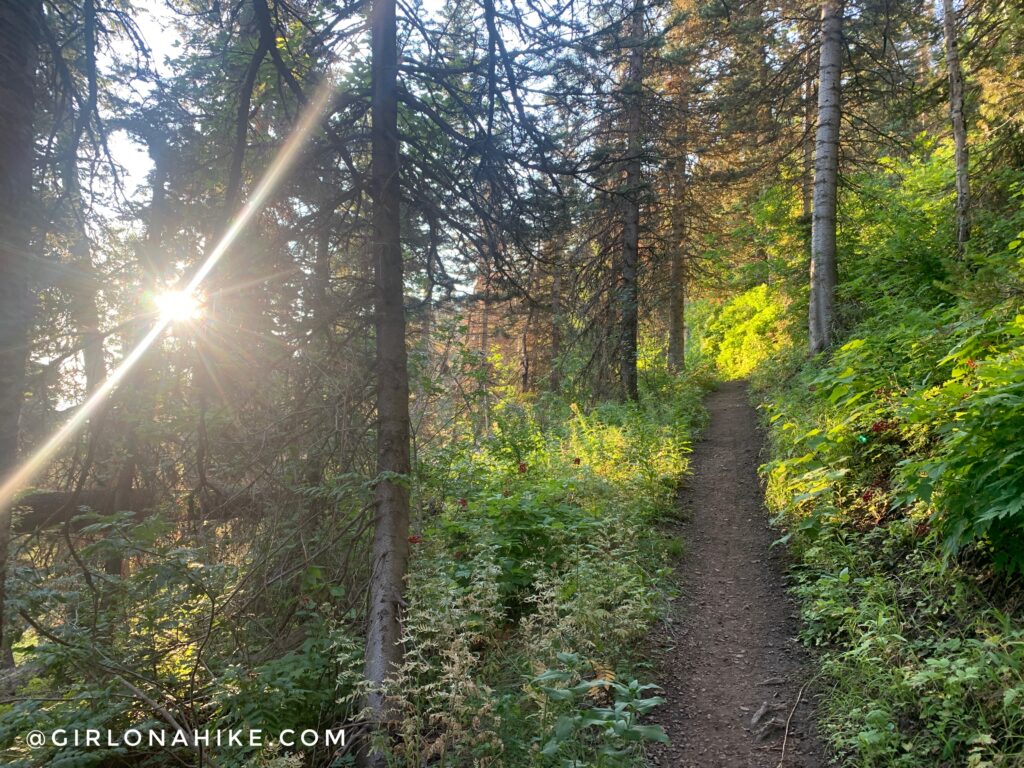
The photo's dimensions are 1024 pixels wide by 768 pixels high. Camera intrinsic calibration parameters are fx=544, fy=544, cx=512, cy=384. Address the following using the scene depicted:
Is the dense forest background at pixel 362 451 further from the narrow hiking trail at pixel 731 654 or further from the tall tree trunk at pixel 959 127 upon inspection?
the tall tree trunk at pixel 959 127

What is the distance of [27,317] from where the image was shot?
101 inches

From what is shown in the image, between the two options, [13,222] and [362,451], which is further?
[362,451]

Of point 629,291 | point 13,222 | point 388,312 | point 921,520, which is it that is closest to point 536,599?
point 388,312

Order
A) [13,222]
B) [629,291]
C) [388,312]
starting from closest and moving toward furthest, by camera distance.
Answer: [13,222], [388,312], [629,291]

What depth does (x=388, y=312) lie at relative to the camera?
17.2ft

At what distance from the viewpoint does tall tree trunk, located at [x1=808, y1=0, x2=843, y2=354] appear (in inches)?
432

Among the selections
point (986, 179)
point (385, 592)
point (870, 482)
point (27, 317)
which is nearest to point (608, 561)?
point (385, 592)

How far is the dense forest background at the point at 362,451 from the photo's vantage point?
3.35m

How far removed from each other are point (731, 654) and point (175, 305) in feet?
17.2

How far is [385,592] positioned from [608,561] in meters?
2.26

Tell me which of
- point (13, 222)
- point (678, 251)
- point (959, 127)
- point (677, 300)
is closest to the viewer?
point (13, 222)

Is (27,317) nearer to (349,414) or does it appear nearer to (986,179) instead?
(349,414)

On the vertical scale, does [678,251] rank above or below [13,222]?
above

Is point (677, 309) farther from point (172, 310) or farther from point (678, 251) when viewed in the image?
point (172, 310)
